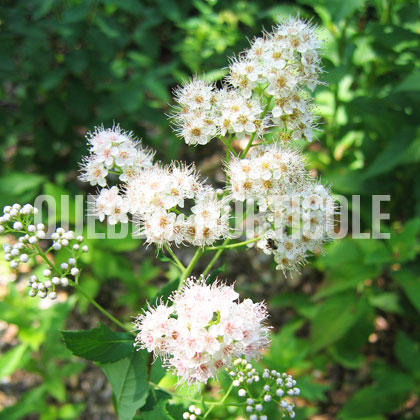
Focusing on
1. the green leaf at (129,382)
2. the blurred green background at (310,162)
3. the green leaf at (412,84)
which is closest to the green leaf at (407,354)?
the blurred green background at (310,162)

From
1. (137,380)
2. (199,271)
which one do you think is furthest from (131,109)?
(137,380)

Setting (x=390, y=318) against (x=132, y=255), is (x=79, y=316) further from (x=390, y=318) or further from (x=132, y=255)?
(x=390, y=318)

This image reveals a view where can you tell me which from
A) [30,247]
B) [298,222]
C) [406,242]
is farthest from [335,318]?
[30,247]

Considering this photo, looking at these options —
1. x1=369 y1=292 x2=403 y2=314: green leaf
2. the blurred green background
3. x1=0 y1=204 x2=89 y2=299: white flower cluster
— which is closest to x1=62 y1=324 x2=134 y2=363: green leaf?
x1=0 y1=204 x2=89 y2=299: white flower cluster

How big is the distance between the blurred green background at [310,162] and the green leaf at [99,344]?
→ 3.15ft

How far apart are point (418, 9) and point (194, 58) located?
4.68ft

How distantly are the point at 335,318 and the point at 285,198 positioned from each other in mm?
1500

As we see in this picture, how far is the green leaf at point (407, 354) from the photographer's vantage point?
2396 millimetres

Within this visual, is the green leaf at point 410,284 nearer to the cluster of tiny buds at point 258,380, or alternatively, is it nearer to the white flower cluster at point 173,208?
the cluster of tiny buds at point 258,380

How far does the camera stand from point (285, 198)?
52.2 inches

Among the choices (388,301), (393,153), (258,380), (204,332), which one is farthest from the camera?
(388,301)

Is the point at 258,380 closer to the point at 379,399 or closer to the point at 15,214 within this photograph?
the point at 15,214

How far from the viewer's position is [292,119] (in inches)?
54.5

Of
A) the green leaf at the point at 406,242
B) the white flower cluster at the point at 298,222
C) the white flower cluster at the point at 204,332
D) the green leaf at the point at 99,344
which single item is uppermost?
the white flower cluster at the point at 298,222
